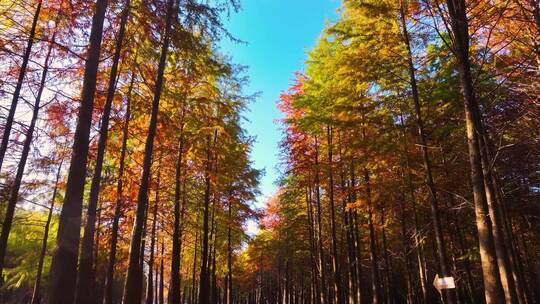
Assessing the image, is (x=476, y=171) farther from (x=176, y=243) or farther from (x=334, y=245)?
(x=176, y=243)

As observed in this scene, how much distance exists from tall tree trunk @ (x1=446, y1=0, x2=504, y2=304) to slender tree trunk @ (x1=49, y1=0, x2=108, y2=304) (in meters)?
7.04

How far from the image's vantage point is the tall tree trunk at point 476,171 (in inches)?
245

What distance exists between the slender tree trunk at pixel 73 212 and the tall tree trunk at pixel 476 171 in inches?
277

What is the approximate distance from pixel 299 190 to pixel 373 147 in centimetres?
1157

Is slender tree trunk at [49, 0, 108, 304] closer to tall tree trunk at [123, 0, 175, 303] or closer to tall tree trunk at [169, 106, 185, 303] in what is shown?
tall tree trunk at [123, 0, 175, 303]

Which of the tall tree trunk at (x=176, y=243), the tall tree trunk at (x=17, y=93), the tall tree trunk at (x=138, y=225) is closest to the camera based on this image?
the tall tree trunk at (x=138, y=225)

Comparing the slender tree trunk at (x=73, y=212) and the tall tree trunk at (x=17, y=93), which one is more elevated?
the tall tree trunk at (x=17, y=93)

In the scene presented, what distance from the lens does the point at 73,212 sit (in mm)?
6875

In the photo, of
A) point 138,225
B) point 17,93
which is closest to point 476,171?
point 138,225

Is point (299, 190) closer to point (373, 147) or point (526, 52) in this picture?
point (373, 147)

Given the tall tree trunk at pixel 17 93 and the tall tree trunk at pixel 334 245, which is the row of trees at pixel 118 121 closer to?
the tall tree trunk at pixel 17 93

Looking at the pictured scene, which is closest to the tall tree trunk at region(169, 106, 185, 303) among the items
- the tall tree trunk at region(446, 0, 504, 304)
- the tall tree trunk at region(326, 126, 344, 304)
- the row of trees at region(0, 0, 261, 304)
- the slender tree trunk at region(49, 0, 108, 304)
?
the row of trees at region(0, 0, 261, 304)

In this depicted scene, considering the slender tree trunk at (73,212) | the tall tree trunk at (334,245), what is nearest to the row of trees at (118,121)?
the slender tree trunk at (73,212)

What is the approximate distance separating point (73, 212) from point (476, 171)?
7.26 meters
